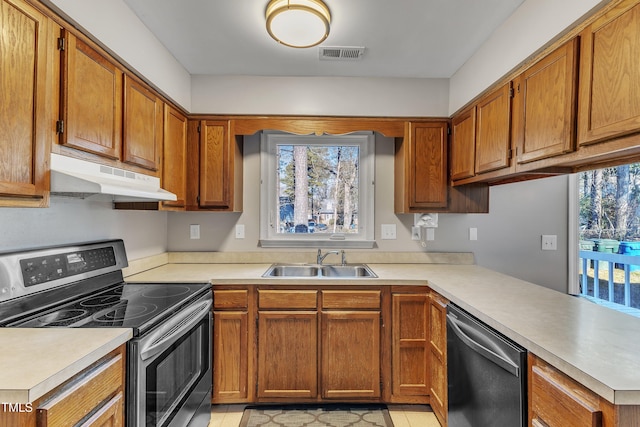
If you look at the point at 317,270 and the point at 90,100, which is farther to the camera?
the point at 317,270

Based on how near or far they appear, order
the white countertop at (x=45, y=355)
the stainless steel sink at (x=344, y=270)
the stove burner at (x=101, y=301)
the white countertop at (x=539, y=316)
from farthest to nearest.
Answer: the stainless steel sink at (x=344, y=270) → the stove burner at (x=101, y=301) → the white countertop at (x=539, y=316) → the white countertop at (x=45, y=355)

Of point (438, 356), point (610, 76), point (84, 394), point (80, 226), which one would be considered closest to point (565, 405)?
point (438, 356)

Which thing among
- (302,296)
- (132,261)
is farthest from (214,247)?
(302,296)

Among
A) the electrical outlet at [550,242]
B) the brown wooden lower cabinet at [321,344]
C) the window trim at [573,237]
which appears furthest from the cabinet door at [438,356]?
the window trim at [573,237]

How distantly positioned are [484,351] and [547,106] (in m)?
1.15

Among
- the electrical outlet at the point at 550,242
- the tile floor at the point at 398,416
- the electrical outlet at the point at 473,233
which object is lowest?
the tile floor at the point at 398,416

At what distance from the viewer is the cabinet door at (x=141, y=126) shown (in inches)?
70.8

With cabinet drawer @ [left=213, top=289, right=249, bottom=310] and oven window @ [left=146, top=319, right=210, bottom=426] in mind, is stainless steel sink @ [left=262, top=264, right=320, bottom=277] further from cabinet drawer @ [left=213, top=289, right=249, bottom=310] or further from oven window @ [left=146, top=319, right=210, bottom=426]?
oven window @ [left=146, top=319, right=210, bottom=426]

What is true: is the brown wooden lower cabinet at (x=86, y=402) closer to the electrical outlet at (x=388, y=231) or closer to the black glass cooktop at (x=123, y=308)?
the black glass cooktop at (x=123, y=308)

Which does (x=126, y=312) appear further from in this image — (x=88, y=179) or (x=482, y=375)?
(x=482, y=375)

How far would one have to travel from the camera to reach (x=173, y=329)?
1553 millimetres

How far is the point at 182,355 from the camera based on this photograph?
5.49 feet

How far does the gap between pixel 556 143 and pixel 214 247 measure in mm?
2427

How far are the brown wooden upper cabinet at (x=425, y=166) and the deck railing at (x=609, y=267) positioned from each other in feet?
3.53
